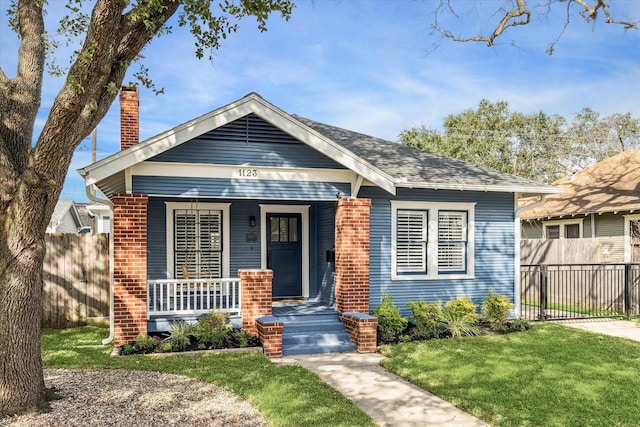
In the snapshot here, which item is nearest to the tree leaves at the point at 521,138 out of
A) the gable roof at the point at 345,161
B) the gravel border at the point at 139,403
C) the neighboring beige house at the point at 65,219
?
the neighboring beige house at the point at 65,219

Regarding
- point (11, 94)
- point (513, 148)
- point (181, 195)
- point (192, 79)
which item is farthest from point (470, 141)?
point (11, 94)

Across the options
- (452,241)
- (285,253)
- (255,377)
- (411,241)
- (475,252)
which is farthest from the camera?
(285,253)

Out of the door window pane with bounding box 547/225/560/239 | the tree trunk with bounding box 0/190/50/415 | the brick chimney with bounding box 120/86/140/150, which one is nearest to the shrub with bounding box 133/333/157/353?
the tree trunk with bounding box 0/190/50/415

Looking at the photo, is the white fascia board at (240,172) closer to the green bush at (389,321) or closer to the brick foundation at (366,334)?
the green bush at (389,321)

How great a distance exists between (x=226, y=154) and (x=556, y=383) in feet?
21.6

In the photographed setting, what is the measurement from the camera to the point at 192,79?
58.0 feet

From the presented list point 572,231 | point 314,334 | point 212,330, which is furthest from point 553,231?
point 212,330

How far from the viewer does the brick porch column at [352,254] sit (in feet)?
34.4

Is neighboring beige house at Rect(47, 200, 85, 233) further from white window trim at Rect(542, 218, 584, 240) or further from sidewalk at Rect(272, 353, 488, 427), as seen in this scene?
sidewalk at Rect(272, 353, 488, 427)

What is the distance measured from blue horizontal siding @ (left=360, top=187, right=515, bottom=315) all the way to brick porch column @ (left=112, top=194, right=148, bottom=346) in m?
4.49

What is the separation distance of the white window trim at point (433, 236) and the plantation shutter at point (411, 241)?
109 mm

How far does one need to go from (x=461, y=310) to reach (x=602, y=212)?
28.2 ft

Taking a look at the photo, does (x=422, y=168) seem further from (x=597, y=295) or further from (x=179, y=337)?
(x=597, y=295)

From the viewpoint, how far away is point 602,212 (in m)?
16.8
